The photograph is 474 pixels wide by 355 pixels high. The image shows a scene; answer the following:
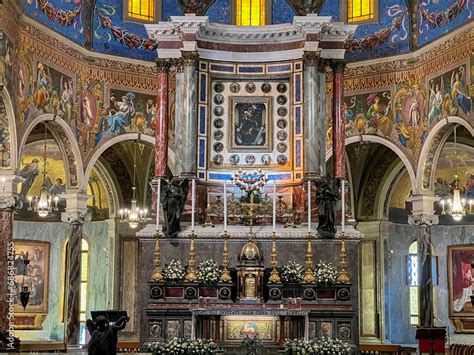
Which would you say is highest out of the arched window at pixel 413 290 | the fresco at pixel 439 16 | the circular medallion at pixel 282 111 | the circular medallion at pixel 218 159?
the fresco at pixel 439 16

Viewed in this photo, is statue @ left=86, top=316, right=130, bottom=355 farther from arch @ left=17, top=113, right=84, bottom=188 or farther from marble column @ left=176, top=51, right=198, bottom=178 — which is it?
arch @ left=17, top=113, right=84, bottom=188

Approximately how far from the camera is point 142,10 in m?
27.1

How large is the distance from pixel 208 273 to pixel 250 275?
3.00 feet

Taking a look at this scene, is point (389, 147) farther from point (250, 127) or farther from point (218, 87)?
point (218, 87)

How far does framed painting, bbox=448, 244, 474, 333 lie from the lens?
30.7 meters

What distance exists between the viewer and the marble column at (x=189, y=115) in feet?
73.0

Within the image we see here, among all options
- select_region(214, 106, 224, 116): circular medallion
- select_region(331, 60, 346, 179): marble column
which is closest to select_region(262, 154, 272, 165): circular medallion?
select_region(214, 106, 224, 116): circular medallion

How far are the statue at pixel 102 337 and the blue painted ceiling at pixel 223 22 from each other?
39.0 feet

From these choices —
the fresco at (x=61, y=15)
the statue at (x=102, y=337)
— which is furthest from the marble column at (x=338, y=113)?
the statue at (x=102, y=337)

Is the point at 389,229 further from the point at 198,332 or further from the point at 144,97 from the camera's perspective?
the point at 198,332

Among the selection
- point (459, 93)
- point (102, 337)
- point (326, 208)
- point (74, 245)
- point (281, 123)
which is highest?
point (459, 93)

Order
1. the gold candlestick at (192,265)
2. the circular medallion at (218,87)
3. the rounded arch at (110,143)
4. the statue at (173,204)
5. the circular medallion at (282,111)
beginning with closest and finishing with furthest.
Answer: the gold candlestick at (192,265) → the statue at (173,204) → the circular medallion at (282,111) → the circular medallion at (218,87) → the rounded arch at (110,143)

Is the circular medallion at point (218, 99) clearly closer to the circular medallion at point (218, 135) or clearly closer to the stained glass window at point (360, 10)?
the circular medallion at point (218, 135)

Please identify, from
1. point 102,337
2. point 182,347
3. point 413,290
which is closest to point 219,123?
point 182,347
